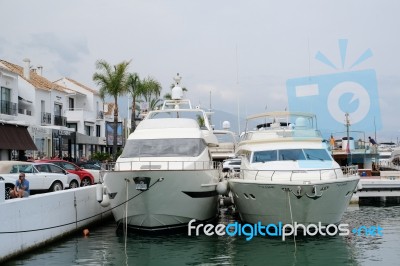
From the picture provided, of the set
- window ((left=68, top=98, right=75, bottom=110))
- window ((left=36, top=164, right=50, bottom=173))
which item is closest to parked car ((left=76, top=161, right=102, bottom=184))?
window ((left=36, top=164, right=50, bottom=173))

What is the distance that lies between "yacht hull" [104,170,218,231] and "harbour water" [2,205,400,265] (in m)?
0.57

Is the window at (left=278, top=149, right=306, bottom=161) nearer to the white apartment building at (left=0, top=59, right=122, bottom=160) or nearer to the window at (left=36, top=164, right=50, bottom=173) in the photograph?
the window at (left=36, top=164, right=50, bottom=173)

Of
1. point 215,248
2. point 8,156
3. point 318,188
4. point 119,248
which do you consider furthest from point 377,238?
point 8,156

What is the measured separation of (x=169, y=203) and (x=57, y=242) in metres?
3.86

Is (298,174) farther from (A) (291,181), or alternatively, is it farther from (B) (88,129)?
(B) (88,129)

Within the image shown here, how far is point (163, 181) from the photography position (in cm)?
1666

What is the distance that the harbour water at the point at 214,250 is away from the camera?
46.2 feet

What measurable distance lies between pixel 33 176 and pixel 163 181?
27.9 feet

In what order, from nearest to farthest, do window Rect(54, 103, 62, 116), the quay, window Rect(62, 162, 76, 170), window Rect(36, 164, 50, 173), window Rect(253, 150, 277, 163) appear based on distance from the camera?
the quay, window Rect(253, 150, 277, 163), window Rect(36, 164, 50, 173), window Rect(62, 162, 76, 170), window Rect(54, 103, 62, 116)

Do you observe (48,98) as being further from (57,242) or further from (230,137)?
(57,242)

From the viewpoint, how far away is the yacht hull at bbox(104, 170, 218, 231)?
1672 cm

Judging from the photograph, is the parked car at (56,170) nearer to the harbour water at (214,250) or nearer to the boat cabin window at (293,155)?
the harbour water at (214,250)

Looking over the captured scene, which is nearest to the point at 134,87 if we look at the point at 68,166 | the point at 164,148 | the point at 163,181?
the point at 68,166

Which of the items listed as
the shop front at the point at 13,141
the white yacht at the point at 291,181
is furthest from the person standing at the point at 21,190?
the shop front at the point at 13,141
